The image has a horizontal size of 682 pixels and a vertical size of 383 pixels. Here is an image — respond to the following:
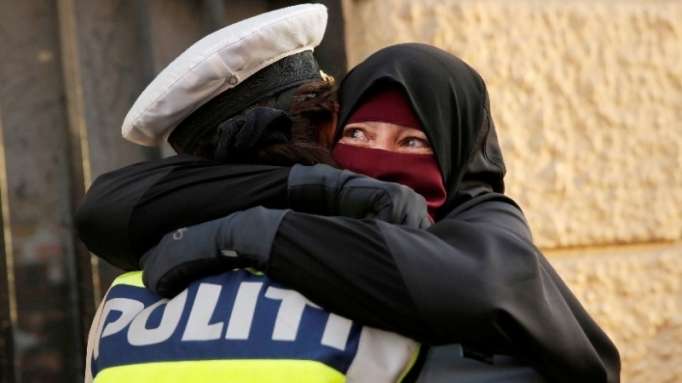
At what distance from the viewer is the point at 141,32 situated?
8.81 ft

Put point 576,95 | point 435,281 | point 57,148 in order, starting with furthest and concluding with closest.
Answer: point 576,95 → point 57,148 → point 435,281

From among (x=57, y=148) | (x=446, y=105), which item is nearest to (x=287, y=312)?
(x=446, y=105)

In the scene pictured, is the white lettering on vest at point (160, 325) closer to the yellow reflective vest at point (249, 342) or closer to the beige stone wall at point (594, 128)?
the yellow reflective vest at point (249, 342)

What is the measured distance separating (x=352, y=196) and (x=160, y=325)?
0.30 metres

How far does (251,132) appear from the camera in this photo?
1736 mm

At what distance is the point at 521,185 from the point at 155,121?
3.92 ft

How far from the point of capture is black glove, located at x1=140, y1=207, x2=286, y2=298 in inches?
62.6

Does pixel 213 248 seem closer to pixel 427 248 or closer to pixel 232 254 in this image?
pixel 232 254

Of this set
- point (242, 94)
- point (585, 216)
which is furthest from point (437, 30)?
point (242, 94)

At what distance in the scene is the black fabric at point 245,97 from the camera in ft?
6.24

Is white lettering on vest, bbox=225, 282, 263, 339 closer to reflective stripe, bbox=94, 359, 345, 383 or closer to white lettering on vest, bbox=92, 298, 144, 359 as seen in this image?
reflective stripe, bbox=94, 359, 345, 383

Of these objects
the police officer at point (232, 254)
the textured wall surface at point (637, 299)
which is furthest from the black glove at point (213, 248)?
the textured wall surface at point (637, 299)

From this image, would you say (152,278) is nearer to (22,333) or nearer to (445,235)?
(445,235)

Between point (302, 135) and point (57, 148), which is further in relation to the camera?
point (57, 148)
